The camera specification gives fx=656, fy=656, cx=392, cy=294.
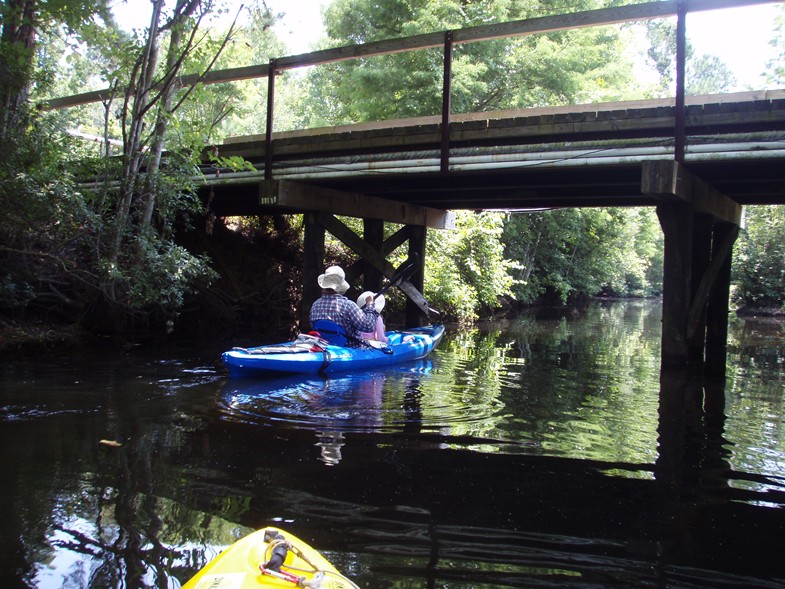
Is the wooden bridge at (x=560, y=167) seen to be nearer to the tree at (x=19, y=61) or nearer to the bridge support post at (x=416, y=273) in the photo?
the bridge support post at (x=416, y=273)

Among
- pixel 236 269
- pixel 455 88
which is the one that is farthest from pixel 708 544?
pixel 455 88

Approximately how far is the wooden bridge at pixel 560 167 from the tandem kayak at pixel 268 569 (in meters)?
6.70

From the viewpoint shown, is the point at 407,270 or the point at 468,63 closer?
the point at 407,270

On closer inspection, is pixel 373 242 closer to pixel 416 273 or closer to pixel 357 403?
pixel 416 273

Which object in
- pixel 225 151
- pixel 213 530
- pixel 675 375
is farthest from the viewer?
pixel 225 151

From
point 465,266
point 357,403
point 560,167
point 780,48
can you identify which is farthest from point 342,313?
point 780,48

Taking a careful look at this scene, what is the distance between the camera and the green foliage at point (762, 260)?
87.2 feet

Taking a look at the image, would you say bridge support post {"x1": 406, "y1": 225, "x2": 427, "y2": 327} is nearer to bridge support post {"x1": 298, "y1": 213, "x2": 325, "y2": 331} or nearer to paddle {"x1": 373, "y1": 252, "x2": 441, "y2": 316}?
paddle {"x1": 373, "y1": 252, "x2": 441, "y2": 316}

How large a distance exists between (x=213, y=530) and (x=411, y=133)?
7.27 meters

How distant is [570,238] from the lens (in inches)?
1059

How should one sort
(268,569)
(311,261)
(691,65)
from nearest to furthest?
(268,569)
(311,261)
(691,65)

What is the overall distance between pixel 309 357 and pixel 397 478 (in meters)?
3.86

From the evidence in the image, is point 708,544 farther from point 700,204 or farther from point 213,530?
point 700,204

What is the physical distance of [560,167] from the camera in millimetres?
8734
